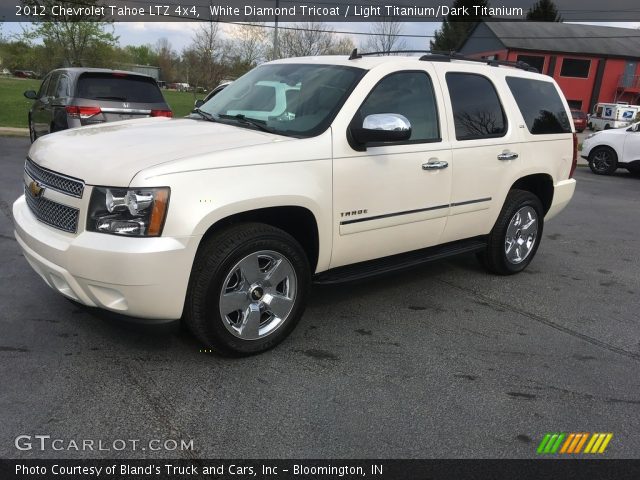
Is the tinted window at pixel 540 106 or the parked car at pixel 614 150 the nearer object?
the tinted window at pixel 540 106

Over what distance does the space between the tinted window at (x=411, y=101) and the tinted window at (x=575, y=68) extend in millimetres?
44093

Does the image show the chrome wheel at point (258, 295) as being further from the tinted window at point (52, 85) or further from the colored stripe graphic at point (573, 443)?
the tinted window at point (52, 85)

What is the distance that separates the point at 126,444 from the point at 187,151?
1.60 metres

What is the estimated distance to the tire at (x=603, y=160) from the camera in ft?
49.4

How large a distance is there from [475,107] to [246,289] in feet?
8.56

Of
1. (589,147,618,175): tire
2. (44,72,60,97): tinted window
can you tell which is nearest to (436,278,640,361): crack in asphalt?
(44,72,60,97): tinted window

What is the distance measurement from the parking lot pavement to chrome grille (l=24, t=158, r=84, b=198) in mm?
722

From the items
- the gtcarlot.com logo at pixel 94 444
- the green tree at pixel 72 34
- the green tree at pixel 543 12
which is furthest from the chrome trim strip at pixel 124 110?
the green tree at pixel 543 12

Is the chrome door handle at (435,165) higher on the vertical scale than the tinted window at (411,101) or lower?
lower

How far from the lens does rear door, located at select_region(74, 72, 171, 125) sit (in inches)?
350

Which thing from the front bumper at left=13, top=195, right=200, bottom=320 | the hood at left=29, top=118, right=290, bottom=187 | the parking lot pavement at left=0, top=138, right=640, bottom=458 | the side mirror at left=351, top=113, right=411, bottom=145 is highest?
the side mirror at left=351, top=113, right=411, bottom=145

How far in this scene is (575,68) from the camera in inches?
1697

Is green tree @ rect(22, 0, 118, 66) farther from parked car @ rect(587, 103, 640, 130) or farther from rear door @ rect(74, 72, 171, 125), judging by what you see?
parked car @ rect(587, 103, 640, 130)

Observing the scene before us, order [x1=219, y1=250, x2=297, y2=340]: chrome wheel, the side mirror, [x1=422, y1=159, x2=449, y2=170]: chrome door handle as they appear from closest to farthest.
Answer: [x1=219, y1=250, x2=297, y2=340]: chrome wheel
the side mirror
[x1=422, y1=159, x2=449, y2=170]: chrome door handle
